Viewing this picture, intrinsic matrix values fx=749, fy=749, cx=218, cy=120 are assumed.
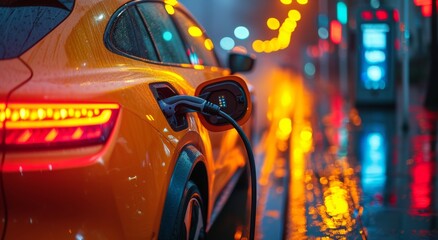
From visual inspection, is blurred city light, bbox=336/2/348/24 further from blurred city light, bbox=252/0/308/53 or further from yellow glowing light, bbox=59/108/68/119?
yellow glowing light, bbox=59/108/68/119

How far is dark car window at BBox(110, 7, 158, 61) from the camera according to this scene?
3834mm

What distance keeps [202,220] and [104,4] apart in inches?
55.9

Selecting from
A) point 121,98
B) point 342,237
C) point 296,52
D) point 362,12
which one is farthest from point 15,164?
point 296,52

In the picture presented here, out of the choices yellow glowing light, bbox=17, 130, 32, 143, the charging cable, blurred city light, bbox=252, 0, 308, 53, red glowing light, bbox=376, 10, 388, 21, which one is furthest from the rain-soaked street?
blurred city light, bbox=252, 0, 308, 53

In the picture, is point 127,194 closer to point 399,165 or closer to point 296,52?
point 399,165

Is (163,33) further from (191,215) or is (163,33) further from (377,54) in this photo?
(377,54)

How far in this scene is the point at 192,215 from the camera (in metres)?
4.11

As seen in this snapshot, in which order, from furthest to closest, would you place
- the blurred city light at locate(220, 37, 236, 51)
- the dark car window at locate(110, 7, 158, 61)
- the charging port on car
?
the blurred city light at locate(220, 37, 236, 51) < the dark car window at locate(110, 7, 158, 61) < the charging port on car

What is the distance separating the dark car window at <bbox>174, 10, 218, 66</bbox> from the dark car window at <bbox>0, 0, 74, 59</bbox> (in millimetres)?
2061

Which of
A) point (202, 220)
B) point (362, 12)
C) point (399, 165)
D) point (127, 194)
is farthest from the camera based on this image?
point (362, 12)

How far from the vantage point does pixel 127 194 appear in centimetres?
312

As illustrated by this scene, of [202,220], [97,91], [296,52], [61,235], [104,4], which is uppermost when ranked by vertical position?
[104,4]

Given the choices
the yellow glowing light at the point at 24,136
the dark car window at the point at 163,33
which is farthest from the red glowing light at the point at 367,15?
the yellow glowing light at the point at 24,136

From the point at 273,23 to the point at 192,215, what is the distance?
16.5 m
